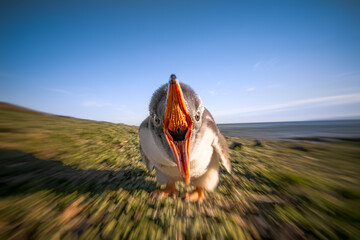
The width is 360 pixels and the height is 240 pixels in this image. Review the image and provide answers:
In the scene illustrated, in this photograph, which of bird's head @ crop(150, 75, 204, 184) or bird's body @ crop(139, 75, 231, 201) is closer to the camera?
bird's head @ crop(150, 75, 204, 184)

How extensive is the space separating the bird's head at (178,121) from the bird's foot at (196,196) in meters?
0.62

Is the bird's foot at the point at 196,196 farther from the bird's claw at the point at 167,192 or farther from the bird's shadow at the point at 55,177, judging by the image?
the bird's shadow at the point at 55,177

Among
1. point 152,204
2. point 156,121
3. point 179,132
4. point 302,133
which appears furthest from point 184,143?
point 302,133

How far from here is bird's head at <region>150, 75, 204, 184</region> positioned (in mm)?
1667

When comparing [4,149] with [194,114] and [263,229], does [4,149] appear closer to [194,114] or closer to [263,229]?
[194,114]

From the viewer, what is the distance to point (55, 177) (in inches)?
105

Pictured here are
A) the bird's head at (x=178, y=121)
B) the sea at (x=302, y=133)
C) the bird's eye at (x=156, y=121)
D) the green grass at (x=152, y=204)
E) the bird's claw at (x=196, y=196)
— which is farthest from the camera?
the sea at (x=302, y=133)

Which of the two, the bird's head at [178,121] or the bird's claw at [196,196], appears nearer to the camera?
the bird's head at [178,121]

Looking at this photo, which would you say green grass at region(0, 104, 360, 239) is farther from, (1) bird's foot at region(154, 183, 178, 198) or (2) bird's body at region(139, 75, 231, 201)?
(2) bird's body at region(139, 75, 231, 201)

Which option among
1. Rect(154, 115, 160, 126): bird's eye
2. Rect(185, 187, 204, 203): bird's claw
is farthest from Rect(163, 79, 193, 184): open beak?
Rect(185, 187, 204, 203): bird's claw

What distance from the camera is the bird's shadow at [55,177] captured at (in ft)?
7.55

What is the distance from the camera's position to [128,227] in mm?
1521

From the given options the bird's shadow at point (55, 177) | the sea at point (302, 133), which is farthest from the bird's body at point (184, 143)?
the sea at point (302, 133)

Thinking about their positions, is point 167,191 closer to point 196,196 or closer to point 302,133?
point 196,196
